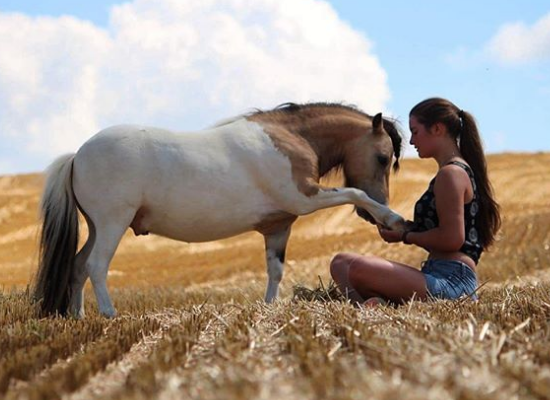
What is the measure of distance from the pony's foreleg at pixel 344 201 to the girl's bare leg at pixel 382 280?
716 mm

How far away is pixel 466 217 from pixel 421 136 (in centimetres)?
73

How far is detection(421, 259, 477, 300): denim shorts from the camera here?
21.6ft

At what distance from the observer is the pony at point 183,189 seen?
7.06 m

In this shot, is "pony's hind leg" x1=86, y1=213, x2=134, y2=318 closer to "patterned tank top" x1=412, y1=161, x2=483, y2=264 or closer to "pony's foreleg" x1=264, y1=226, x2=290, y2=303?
"pony's foreleg" x1=264, y1=226, x2=290, y2=303

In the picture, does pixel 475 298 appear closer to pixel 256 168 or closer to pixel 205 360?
pixel 256 168

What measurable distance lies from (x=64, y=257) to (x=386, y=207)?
106 inches

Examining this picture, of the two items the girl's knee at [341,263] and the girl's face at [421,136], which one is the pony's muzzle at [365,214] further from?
the girl's face at [421,136]

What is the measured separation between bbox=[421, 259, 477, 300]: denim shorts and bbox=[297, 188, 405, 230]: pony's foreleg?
2.39 ft

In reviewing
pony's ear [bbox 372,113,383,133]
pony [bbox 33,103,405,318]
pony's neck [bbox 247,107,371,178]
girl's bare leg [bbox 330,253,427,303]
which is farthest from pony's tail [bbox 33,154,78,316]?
pony's ear [bbox 372,113,383,133]

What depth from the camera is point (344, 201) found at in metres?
7.49

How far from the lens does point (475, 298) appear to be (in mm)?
6754

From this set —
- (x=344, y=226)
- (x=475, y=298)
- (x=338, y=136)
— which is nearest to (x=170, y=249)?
(x=344, y=226)

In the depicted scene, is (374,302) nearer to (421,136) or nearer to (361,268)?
(361,268)

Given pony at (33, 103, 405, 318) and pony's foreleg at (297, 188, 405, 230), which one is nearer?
pony at (33, 103, 405, 318)
